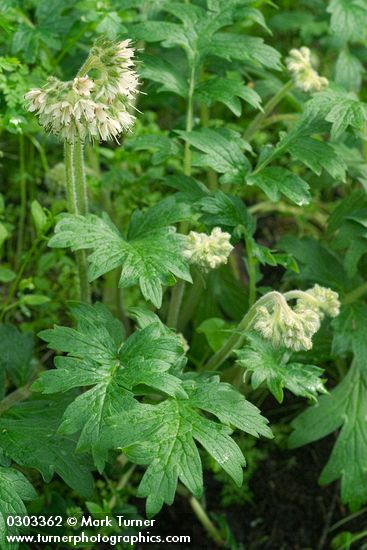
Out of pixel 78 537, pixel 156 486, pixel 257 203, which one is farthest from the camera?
pixel 257 203

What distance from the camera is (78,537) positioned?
271 cm

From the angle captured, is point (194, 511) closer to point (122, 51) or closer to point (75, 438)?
point (75, 438)

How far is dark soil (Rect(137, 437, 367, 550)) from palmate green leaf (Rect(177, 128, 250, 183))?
1282 millimetres

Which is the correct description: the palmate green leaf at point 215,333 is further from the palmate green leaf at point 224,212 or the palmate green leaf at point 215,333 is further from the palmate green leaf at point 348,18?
the palmate green leaf at point 348,18

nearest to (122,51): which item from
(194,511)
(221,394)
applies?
(221,394)

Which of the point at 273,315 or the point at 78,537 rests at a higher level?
the point at 273,315

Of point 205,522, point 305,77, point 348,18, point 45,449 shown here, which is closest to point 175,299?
point 45,449

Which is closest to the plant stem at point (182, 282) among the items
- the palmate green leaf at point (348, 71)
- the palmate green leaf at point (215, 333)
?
the palmate green leaf at point (215, 333)

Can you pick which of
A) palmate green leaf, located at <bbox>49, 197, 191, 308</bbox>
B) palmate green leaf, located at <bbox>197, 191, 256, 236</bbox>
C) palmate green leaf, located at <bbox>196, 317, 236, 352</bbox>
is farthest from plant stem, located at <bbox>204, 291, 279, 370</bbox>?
palmate green leaf, located at <bbox>197, 191, 256, 236</bbox>

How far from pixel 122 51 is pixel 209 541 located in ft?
6.32

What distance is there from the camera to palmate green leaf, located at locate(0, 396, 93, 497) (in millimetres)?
2484

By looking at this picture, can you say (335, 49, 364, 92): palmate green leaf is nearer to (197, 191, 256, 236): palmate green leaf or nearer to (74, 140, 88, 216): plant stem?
(197, 191, 256, 236): palmate green leaf

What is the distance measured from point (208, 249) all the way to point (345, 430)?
91 cm

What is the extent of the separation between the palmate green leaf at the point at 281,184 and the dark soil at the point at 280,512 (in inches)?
48.6
